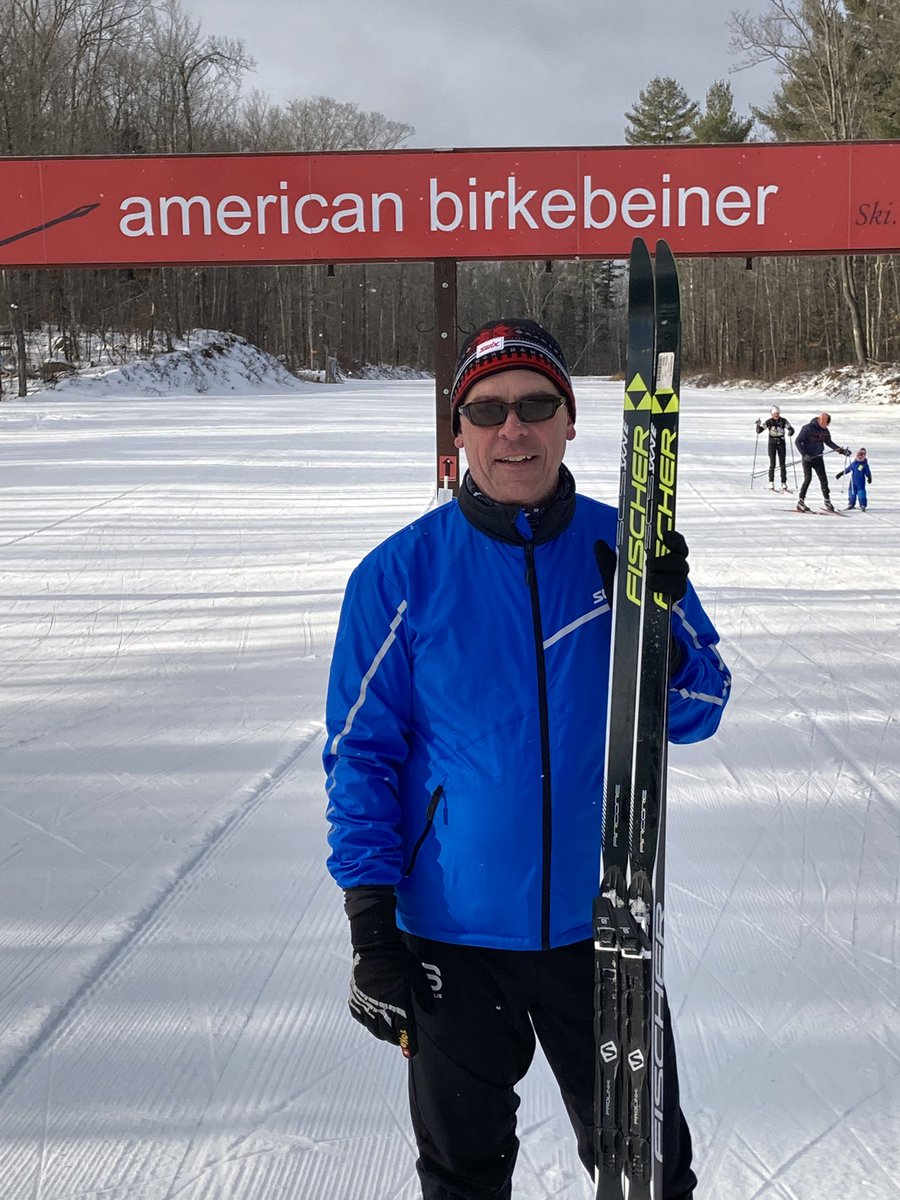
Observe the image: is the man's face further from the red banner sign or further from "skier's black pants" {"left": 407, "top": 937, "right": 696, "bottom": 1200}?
the red banner sign

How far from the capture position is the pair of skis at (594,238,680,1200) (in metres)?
1.69

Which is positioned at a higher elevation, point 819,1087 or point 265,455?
point 265,455

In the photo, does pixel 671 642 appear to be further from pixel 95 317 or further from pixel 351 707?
pixel 95 317

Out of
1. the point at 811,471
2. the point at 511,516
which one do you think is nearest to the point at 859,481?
the point at 811,471

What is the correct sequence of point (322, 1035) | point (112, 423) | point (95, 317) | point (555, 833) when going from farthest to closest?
point (95, 317) → point (112, 423) → point (322, 1035) → point (555, 833)

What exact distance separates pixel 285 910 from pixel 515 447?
230 centimetres

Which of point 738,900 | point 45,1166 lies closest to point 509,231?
point 738,900

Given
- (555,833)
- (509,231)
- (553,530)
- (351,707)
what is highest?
(509,231)

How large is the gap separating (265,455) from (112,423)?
7021mm

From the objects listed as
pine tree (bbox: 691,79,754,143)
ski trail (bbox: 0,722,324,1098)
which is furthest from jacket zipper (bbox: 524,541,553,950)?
pine tree (bbox: 691,79,754,143)

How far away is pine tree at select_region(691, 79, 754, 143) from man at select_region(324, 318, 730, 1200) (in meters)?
55.0

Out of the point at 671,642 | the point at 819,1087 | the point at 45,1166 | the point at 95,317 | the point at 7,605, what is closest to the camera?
the point at 671,642

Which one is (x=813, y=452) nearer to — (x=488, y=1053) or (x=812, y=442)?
(x=812, y=442)

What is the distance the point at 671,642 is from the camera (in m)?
1.85
